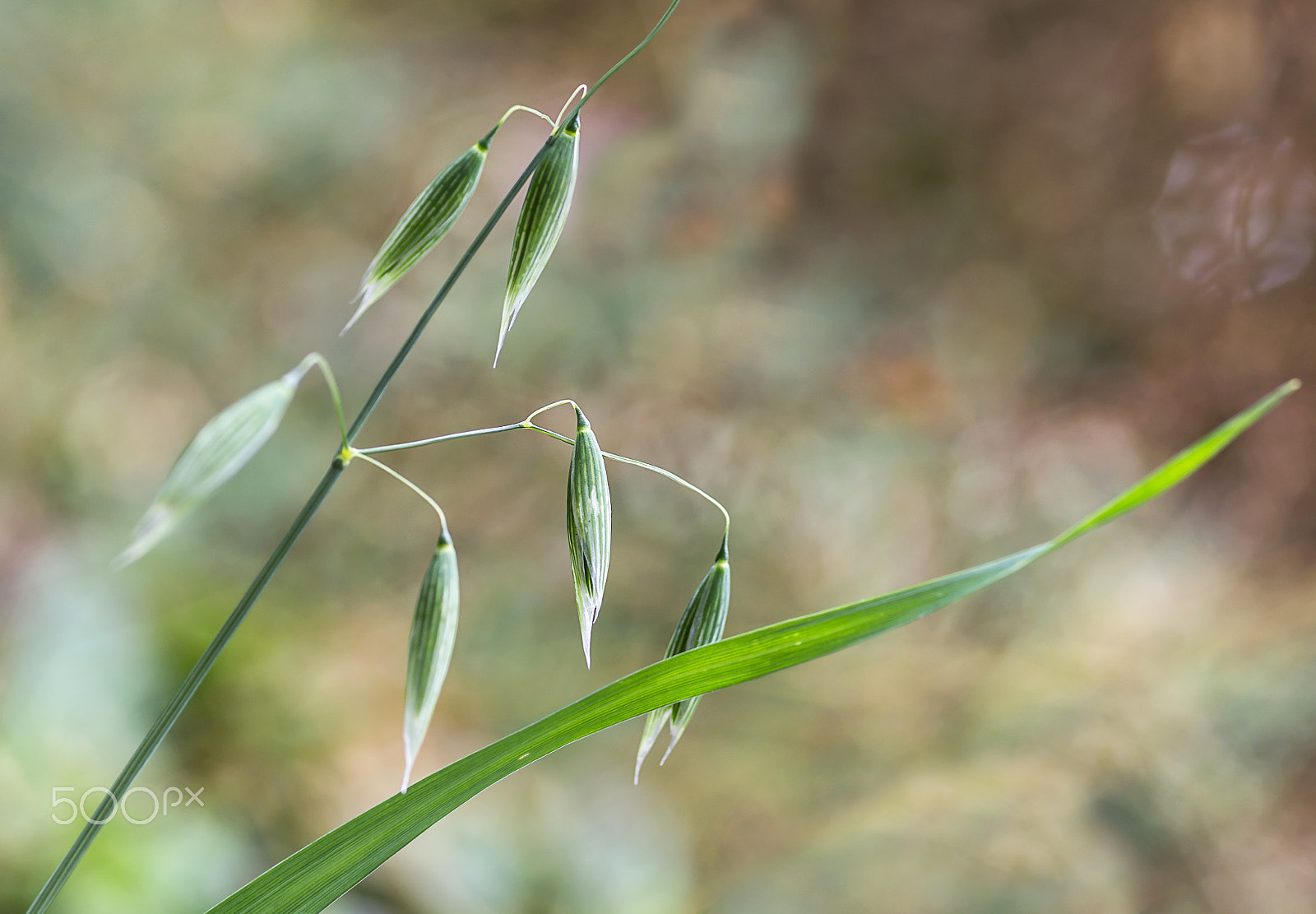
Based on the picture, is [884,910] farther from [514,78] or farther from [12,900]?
[514,78]

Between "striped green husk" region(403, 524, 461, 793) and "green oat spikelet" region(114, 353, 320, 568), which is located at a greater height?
"green oat spikelet" region(114, 353, 320, 568)

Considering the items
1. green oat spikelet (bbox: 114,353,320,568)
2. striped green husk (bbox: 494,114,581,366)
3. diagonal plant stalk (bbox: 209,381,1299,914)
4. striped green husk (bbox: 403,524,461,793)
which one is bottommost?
diagonal plant stalk (bbox: 209,381,1299,914)

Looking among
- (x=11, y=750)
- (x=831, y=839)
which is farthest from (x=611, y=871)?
(x=11, y=750)

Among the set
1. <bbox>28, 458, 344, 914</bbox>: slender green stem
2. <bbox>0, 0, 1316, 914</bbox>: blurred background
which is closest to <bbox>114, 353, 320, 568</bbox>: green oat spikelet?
<bbox>28, 458, 344, 914</bbox>: slender green stem

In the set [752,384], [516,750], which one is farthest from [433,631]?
[752,384]

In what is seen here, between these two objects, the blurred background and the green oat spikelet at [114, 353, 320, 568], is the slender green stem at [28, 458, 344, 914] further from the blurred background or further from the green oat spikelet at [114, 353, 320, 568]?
the blurred background

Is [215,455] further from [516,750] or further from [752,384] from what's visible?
[752,384]
